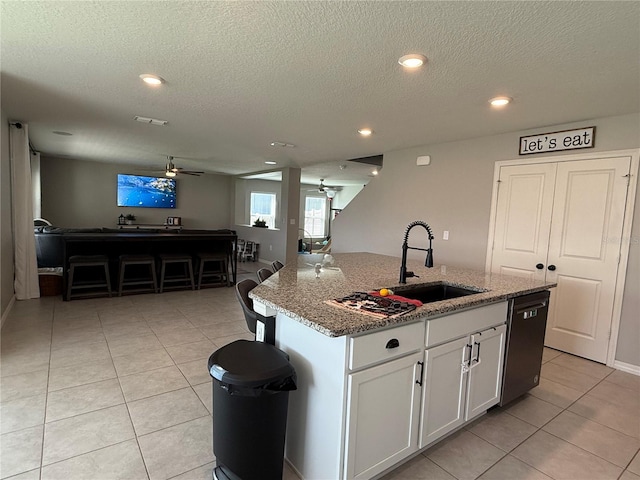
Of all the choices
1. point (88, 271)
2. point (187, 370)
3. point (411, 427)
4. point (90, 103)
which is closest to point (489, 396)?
point (411, 427)

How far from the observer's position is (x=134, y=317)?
4121 mm

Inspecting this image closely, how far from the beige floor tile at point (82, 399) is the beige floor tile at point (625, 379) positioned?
13.1 ft

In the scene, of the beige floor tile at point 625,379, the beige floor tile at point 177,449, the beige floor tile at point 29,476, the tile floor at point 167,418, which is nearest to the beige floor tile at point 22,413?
the tile floor at point 167,418

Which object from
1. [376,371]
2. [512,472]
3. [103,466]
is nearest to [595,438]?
[512,472]

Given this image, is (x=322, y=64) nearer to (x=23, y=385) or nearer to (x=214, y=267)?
(x=23, y=385)

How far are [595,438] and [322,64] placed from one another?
2997mm

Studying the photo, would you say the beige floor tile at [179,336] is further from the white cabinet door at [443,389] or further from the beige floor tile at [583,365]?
the beige floor tile at [583,365]

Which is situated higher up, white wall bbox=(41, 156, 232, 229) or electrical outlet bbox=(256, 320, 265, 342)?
white wall bbox=(41, 156, 232, 229)

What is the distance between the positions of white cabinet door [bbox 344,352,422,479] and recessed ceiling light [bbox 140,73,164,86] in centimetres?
261

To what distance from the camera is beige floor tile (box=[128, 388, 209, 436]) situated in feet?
6.93

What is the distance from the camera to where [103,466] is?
5.73 feet

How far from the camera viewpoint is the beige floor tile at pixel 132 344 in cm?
315

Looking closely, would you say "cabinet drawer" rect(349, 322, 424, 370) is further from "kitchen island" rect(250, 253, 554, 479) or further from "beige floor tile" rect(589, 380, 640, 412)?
"beige floor tile" rect(589, 380, 640, 412)

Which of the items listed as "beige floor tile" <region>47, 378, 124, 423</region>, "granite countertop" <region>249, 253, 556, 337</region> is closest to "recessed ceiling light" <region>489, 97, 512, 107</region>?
"granite countertop" <region>249, 253, 556, 337</region>
